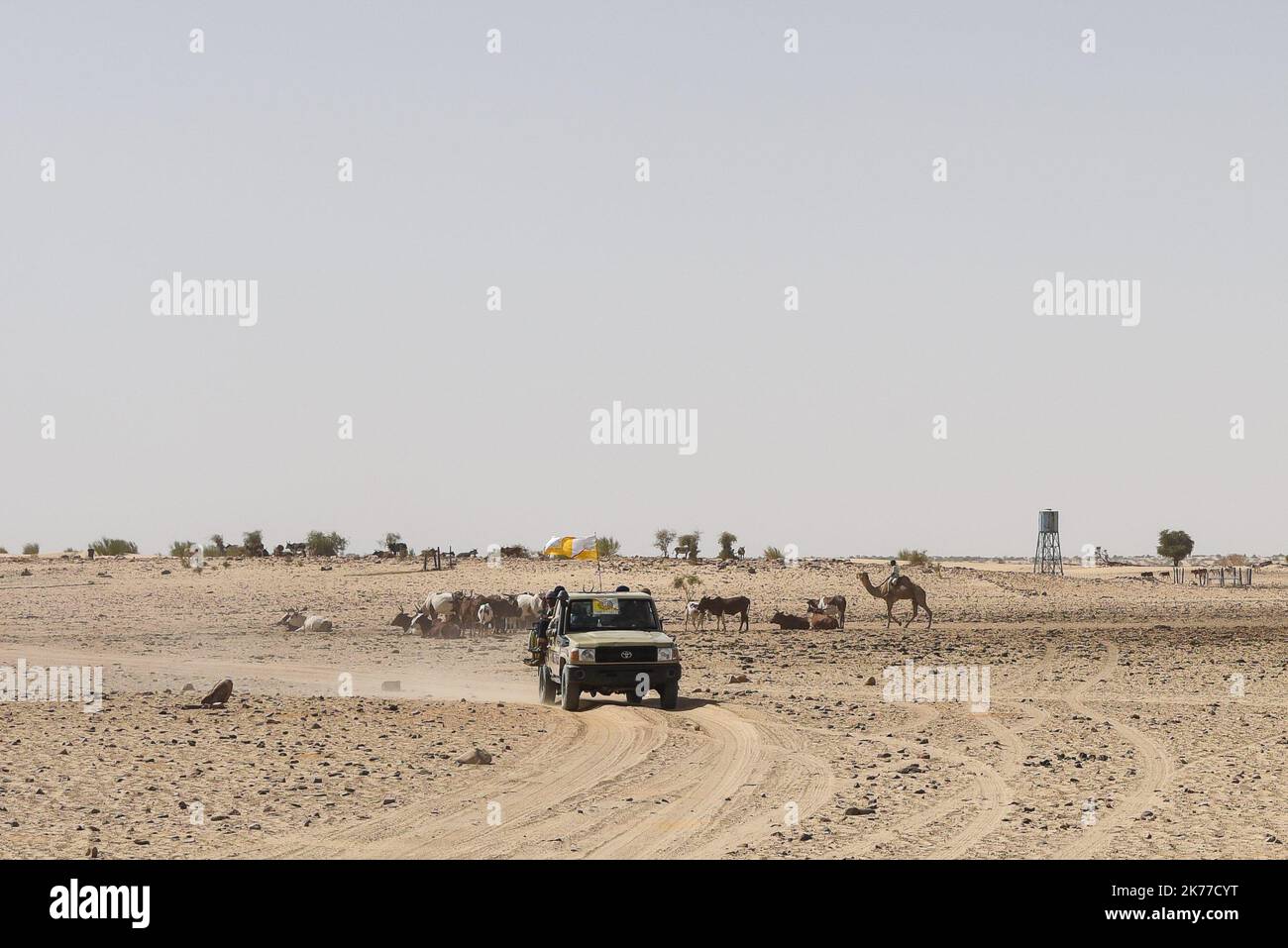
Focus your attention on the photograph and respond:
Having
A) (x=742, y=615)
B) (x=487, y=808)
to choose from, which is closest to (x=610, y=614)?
(x=487, y=808)

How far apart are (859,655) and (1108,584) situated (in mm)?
48444

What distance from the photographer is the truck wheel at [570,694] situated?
23.6 m

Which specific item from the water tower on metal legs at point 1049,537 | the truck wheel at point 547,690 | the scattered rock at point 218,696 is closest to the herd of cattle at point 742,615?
the truck wheel at point 547,690

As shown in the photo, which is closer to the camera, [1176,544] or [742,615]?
[742,615]

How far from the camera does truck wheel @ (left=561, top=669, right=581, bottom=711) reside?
23625 millimetres

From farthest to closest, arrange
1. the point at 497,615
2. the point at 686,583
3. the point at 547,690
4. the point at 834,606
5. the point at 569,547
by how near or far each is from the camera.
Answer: the point at 569,547, the point at 686,583, the point at 834,606, the point at 497,615, the point at 547,690

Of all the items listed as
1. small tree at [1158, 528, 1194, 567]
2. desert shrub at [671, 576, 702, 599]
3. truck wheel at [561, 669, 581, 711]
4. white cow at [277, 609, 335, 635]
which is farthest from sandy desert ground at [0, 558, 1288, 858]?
small tree at [1158, 528, 1194, 567]

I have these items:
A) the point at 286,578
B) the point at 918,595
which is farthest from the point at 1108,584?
the point at 286,578

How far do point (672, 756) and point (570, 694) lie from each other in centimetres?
551

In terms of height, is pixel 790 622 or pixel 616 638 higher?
pixel 616 638

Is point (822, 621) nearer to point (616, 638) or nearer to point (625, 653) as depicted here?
point (616, 638)

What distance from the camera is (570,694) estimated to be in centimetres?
2373

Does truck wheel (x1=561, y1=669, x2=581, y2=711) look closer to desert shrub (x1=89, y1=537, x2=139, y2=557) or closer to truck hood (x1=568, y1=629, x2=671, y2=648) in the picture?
truck hood (x1=568, y1=629, x2=671, y2=648)
